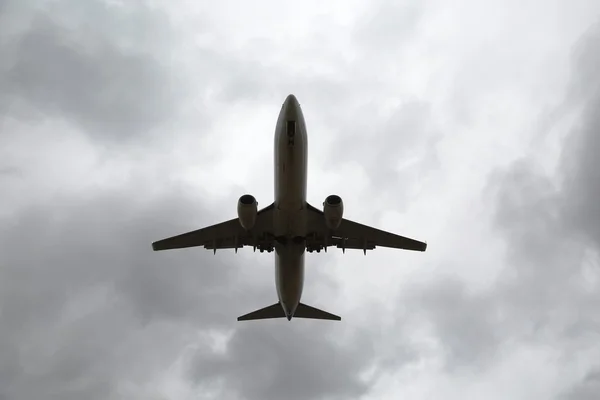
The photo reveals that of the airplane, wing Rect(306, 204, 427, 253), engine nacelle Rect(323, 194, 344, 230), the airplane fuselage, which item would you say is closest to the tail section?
the airplane

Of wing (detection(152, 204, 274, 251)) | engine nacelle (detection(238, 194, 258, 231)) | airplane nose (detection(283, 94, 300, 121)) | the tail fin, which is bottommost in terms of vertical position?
engine nacelle (detection(238, 194, 258, 231))

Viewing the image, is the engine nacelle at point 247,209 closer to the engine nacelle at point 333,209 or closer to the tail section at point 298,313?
the engine nacelle at point 333,209

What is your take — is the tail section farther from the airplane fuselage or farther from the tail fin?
the airplane fuselage

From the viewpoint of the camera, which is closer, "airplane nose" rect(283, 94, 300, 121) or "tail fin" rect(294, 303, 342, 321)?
"airplane nose" rect(283, 94, 300, 121)

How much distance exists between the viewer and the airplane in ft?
101

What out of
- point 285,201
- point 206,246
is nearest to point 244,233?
point 206,246

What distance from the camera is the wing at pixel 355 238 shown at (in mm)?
37562

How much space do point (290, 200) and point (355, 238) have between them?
28.7 feet

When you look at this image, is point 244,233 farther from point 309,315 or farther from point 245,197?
point 309,315

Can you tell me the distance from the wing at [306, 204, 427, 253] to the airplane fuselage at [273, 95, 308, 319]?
52.2 inches

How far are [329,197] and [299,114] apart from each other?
4.98 meters

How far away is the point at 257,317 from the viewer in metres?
45.2

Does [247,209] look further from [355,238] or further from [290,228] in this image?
[355,238]

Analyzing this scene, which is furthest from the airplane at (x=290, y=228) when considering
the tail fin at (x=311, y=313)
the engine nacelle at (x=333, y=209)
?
the tail fin at (x=311, y=313)
